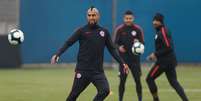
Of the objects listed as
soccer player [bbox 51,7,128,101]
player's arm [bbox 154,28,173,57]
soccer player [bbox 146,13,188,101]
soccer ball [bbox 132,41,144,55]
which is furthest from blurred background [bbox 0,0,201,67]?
soccer player [bbox 51,7,128,101]

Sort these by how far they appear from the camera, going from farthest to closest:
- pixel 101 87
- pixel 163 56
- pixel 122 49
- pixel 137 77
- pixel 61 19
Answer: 1. pixel 61 19
2. pixel 122 49
3. pixel 137 77
4. pixel 163 56
5. pixel 101 87

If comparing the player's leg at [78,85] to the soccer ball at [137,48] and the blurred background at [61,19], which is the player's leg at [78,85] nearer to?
the soccer ball at [137,48]

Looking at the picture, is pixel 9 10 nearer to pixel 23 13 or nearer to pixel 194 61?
pixel 23 13

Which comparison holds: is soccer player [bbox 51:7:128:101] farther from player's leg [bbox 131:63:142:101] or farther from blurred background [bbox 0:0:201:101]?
blurred background [bbox 0:0:201:101]

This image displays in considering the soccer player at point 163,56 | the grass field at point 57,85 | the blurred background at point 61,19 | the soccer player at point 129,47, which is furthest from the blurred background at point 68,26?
the soccer player at point 163,56

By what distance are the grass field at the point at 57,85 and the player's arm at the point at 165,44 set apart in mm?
2055

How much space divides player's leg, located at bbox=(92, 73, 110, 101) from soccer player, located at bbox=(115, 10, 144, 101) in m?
3.34

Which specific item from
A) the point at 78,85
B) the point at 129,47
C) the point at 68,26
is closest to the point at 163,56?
the point at 129,47

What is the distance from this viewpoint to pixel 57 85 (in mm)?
20109

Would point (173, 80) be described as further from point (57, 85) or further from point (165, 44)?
point (57, 85)

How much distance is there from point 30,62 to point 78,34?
1575 centimetres

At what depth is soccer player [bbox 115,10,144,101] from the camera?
15398 millimetres

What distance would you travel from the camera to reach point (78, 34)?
39.4ft

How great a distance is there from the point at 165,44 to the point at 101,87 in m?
3.03
